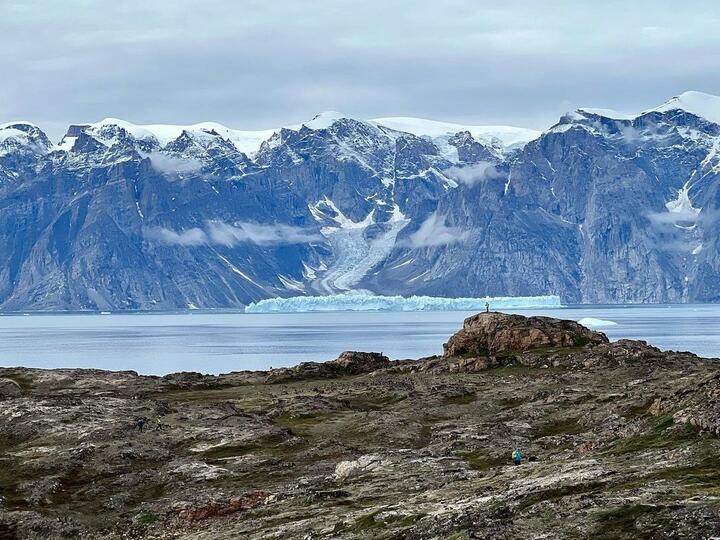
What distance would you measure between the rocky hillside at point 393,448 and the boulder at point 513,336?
0.23 metres

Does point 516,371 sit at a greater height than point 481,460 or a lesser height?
greater

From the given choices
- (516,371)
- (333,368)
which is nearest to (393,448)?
(516,371)

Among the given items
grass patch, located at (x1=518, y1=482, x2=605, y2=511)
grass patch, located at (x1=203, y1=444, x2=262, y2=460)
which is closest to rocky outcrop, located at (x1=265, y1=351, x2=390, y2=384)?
grass patch, located at (x1=203, y1=444, x2=262, y2=460)

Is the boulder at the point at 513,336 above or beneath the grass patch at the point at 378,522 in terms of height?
above

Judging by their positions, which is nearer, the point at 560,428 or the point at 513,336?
the point at 560,428

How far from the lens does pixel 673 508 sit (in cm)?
5534

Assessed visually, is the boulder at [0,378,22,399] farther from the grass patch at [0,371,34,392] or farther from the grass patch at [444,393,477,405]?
the grass patch at [444,393,477,405]

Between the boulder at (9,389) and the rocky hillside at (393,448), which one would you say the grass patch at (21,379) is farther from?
the boulder at (9,389)

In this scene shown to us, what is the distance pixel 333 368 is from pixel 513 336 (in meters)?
26.0

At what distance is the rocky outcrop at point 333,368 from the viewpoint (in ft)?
499

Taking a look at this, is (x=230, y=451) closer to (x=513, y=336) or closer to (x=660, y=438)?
(x=660, y=438)

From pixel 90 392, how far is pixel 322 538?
80678mm

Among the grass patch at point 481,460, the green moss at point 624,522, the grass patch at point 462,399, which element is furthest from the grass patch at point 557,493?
the grass patch at point 462,399

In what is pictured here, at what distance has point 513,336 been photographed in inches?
5851
